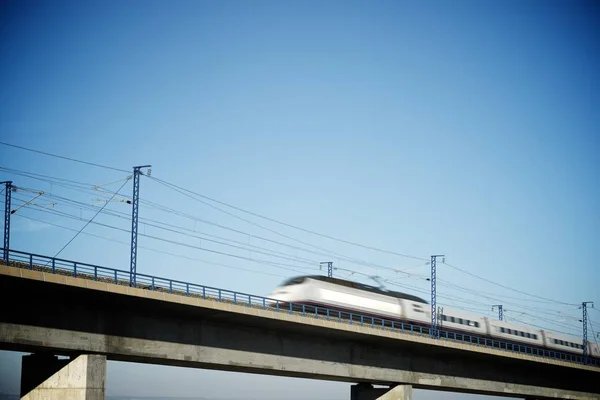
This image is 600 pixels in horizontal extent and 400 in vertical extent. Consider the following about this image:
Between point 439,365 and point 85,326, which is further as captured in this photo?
point 439,365

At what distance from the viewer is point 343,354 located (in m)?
52.4

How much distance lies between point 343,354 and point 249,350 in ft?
30.6

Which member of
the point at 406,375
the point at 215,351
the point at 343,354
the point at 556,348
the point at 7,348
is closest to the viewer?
the point at 7,348

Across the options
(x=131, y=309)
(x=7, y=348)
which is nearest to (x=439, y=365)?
(x=131, y=309)

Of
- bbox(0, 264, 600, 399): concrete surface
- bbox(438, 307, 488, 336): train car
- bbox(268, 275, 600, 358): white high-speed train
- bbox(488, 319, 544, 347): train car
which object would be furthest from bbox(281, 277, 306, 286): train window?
bbox(488, 319, 544, 347): train car

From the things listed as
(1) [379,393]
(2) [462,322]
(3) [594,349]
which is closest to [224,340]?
(1) [379,393]

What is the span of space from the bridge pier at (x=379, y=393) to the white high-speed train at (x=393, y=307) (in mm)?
5606

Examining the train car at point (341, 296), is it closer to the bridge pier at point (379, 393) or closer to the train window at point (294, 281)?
the train window at point (294, 281)

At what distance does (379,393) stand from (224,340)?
663 inches

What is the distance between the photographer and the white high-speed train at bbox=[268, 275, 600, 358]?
55.2 metres

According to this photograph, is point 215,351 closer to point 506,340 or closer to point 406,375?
point 406,375

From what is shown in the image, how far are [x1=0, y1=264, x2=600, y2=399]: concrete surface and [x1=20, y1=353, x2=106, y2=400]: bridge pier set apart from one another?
0.70m

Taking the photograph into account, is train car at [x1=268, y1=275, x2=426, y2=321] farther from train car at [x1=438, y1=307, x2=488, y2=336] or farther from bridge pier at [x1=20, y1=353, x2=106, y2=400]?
bridge pier at [x1=20, y1=353, x2=106, y2=400]

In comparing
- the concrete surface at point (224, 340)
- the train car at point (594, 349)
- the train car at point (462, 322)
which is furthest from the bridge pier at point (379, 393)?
the train car at point (594, 349)
